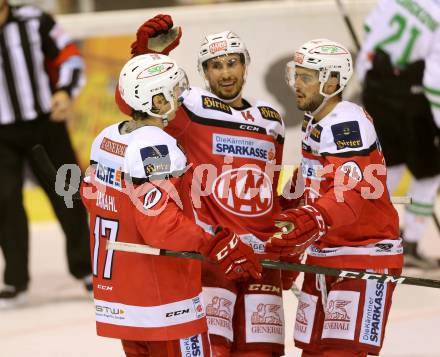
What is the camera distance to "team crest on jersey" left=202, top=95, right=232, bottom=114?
3639mm

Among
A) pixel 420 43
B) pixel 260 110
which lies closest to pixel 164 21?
pixel 260 110

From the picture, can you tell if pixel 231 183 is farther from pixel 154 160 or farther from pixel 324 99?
pixel 154 160

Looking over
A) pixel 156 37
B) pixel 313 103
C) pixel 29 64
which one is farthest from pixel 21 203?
pixel 313 103

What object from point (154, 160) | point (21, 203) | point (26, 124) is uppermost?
point (154, 160)

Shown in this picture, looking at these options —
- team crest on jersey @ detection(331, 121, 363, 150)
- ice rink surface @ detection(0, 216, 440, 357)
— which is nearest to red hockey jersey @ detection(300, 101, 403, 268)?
team crest on jersey @ detection(331, 121, 363, 150)

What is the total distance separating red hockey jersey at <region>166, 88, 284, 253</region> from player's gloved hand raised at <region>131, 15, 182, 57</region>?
188 mm

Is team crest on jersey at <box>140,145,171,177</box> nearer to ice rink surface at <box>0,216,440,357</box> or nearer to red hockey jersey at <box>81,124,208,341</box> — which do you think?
red hockey jersey at <box>81,124,208,341</box>

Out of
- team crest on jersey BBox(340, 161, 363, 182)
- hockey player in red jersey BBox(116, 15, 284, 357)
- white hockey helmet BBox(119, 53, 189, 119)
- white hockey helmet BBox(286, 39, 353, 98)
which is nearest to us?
white hockey helmet BBox(119, 53, 189, 119)

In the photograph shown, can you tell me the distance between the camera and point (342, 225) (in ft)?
11.0

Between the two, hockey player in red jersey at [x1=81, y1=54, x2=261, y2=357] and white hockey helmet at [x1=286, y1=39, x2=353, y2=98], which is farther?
white hockey helmet at [x1=286, y1=39, x2=353, y2=98]

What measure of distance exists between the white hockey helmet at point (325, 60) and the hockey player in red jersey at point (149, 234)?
42cm

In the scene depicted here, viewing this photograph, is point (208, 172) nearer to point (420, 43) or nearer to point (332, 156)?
point (332, 156)

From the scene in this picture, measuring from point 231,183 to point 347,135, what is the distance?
0.43m

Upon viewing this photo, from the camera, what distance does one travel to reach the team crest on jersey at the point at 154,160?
3088 millimetres
